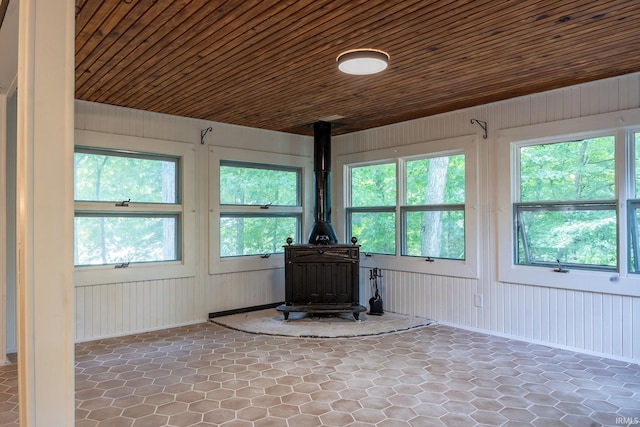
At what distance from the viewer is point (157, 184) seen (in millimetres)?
4887

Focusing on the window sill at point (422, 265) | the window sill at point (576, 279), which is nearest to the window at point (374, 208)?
the window sill at point (422, 265)

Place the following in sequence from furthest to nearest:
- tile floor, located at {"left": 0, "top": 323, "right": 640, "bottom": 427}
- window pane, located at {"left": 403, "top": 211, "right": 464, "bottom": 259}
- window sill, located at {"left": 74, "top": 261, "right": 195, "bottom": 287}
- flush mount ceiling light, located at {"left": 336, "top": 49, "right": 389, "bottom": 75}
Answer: window pane, located at {"left": 403, "top": 211, "right": 464, "bottom": 259}
window sill, located at {"left": 74, "top": 261, "right": 195, "bottom": 287}
flush mount ceiling light, located at {"left": 336, "top": 49, "right": 389, "bottom": 75}
tile floor, located at {"left": 0, "top": 323, "right": 640, "bottom": 427}

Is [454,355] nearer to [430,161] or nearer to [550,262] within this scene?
[550,262]

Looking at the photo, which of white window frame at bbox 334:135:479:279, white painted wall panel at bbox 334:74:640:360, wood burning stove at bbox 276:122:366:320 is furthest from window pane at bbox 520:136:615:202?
wood burning stove at bbox 276:122:366:320

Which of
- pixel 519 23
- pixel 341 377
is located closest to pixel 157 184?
pixel 341 377

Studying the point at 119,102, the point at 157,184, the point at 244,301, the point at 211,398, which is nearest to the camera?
the point at 211,398

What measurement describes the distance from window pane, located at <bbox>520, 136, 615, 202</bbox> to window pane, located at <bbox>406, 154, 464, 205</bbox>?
2.35 ft

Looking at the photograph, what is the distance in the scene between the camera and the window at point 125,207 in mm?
4379

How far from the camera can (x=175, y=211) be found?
4.96 m

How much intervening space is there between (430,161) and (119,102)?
3.51 meters

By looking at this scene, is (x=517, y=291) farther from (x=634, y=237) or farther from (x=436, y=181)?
(x=436, y=181)

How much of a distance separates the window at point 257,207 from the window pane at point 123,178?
71cm

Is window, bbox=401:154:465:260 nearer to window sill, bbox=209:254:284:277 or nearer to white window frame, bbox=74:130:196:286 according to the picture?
window sill, bbox=209:254:284:277

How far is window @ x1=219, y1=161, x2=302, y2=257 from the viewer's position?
5.45 m
